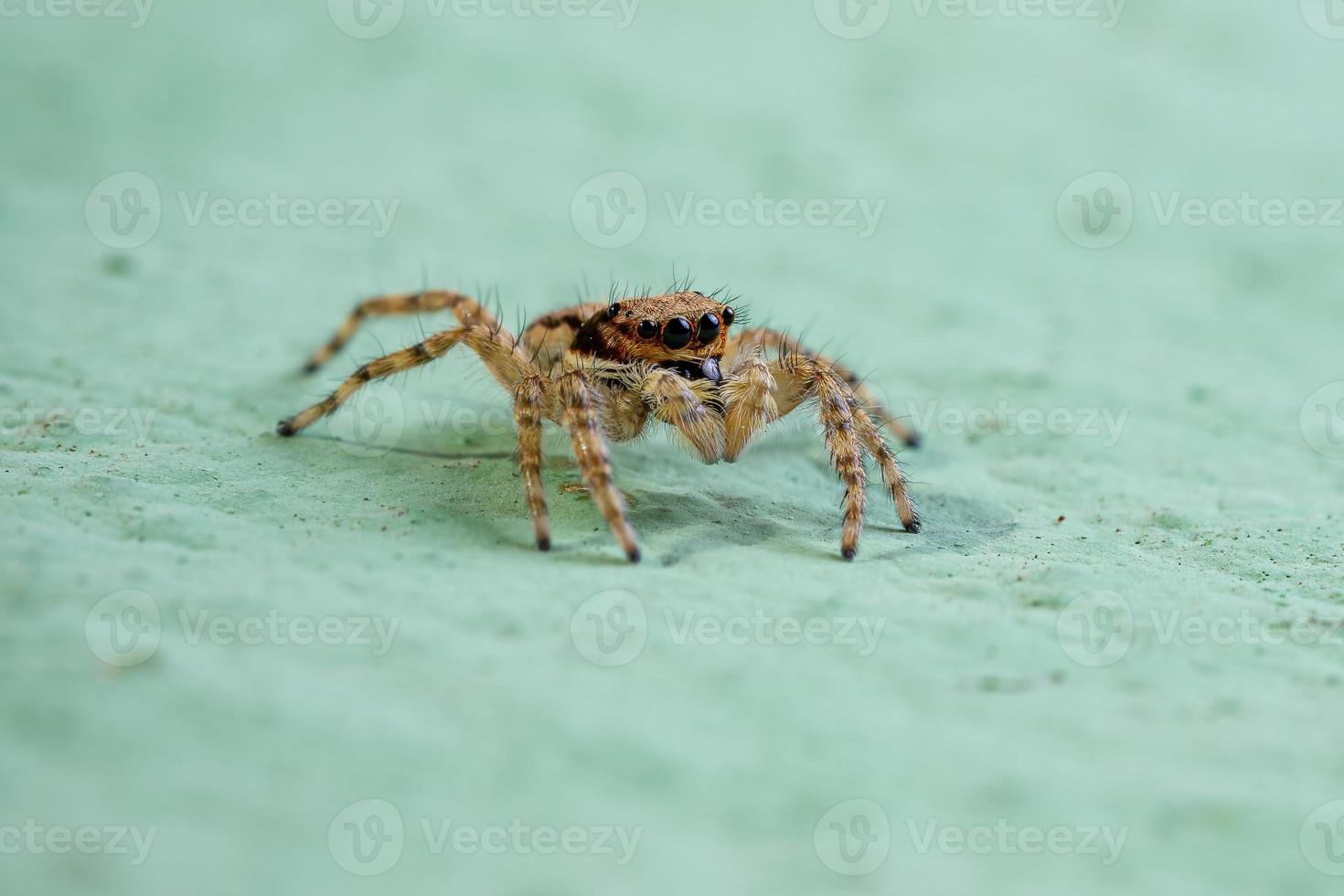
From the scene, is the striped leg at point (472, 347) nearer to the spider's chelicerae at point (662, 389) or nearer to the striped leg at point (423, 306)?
the spider's chelicerae at point (662, 389)

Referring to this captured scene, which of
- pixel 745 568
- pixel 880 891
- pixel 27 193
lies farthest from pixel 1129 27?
pixel 880 891

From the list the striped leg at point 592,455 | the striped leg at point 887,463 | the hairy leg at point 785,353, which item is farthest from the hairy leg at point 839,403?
the striped leg at point 592,455

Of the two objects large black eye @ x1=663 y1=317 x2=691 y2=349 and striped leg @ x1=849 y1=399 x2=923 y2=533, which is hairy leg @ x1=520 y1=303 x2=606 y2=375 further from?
striped leg @ x1=849 y1=399 x2=923 y2=533

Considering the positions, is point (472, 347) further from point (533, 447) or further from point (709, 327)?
point (709, 327)

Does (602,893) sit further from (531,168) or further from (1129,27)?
(1129,27)

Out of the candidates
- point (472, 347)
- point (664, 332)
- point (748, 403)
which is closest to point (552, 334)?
point (472, 347)

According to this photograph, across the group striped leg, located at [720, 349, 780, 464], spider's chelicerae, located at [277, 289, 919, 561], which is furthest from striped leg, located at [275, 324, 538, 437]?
striped leg, located at [720, 349, 780, 464]
